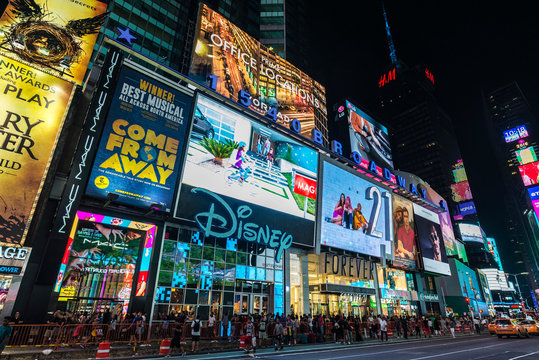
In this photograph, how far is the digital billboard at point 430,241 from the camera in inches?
1850

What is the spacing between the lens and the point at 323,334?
22.1 metres

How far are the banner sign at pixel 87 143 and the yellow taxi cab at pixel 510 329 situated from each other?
34.8m

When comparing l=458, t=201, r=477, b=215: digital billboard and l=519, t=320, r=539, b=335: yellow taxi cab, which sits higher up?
l=458, t=201, r=477, b=215: digital billboard

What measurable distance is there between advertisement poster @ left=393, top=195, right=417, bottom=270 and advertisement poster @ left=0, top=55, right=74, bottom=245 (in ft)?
135

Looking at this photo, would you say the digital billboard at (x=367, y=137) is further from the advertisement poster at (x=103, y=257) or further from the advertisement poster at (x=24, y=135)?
the advertisement poster at (x=24, y=135)

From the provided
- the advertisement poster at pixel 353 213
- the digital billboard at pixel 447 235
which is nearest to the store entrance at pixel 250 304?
the advertisement poster at pixel 353 213

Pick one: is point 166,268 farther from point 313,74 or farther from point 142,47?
point 313,74

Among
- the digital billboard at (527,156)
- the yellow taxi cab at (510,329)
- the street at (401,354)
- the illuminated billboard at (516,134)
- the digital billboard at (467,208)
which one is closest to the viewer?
the street at (401,354)

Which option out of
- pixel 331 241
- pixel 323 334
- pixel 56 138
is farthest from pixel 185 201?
pixel 331 241

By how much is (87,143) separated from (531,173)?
127375mm

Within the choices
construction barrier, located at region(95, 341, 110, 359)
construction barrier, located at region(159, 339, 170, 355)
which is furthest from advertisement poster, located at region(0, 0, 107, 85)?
construction barrier, located at region(159, 339, 170, 355)

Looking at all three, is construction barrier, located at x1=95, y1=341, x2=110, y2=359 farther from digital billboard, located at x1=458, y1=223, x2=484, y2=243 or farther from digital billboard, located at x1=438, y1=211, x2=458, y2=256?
digital billboard, located at x1=458, y1=223, x2=484, y2=243

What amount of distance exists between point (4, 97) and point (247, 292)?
22.1 meters

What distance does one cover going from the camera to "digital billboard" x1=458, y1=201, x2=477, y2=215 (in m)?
102
